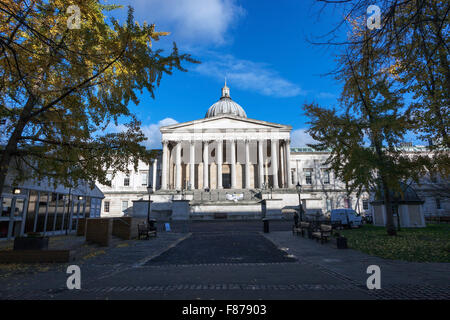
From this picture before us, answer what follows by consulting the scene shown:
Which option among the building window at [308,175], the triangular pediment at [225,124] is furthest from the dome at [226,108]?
the building window at [308,175]

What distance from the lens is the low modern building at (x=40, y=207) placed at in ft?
41.9

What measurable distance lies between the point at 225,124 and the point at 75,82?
143ft

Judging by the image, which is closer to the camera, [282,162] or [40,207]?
[40,207]

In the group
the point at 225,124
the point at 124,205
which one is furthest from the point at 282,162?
the point at 124,205

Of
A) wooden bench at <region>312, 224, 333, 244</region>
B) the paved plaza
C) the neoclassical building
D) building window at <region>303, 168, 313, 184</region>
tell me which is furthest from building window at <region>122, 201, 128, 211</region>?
wooden bench at <region>312, 224, 333, 244</region>

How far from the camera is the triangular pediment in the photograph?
50.7 meters

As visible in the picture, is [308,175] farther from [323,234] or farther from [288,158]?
[323,234]

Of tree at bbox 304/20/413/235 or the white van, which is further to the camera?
the white van

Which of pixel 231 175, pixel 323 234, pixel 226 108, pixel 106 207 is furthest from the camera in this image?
pixel 226 108

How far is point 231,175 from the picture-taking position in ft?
161

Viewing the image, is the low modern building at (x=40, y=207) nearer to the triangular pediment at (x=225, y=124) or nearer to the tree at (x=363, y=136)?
the tree at (x=363, y=136)

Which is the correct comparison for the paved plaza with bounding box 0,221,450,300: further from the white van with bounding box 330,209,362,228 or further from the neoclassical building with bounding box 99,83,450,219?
the neoclassical building with bounding box 99,83,450,219

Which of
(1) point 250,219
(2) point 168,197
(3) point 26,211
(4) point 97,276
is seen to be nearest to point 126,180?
(2) point 168,197

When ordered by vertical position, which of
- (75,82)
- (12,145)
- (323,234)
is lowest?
(323,234)
